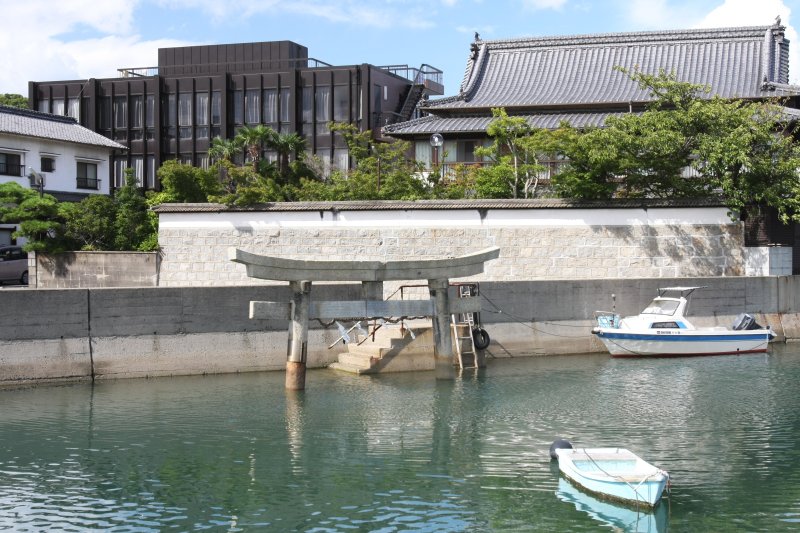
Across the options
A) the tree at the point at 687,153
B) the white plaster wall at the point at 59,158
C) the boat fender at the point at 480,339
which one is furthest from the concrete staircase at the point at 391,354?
the white plaster wall at the point at 59,158

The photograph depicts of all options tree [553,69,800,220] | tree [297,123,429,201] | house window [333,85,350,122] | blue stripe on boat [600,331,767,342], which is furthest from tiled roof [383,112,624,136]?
blue stripe on boat [600,331,767,342]

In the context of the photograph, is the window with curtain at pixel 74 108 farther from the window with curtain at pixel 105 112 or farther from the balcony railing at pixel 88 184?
the balcony railing at pixel 88 184

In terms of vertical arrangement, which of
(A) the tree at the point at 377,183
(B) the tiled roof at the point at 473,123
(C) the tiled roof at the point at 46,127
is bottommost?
(A) the tree at the point at 377,183

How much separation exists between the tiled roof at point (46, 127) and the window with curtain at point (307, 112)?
36.7 feet

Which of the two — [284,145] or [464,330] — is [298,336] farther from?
→ [284,145]

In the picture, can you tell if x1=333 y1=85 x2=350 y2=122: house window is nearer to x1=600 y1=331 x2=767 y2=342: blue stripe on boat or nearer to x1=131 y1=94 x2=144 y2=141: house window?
x1=131 y1=94 x2=144 y2=141: house window

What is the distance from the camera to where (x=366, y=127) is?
190 ft

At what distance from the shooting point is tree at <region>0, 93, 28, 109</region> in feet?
247

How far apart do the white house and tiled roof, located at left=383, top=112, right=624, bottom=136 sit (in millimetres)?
20327

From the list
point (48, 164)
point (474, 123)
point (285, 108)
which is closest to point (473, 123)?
point (474, 123)

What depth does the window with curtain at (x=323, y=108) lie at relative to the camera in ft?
194

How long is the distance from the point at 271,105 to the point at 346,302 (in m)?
39.7

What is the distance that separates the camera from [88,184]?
58000mm

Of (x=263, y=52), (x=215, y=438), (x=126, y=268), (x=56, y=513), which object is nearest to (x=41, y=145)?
(x=263, y=52)
